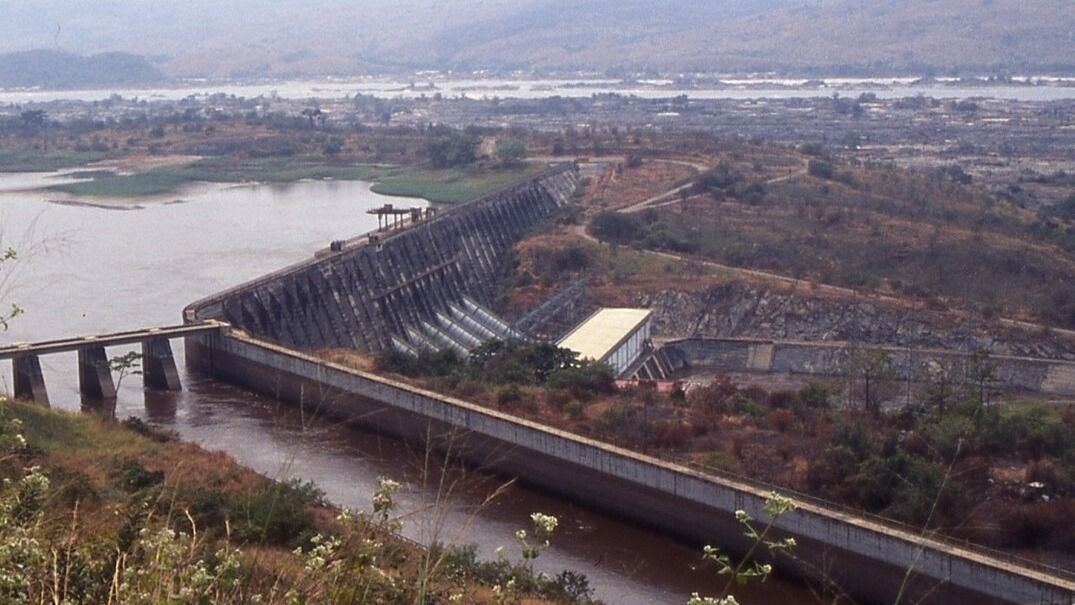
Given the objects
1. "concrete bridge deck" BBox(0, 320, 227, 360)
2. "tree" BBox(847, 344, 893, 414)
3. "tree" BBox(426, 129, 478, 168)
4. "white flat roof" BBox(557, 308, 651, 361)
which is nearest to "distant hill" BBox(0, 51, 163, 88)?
"tree" BBox(426, 129, 478, 168)

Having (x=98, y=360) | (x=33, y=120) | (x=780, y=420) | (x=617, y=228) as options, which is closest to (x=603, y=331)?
(x=780, y=420)

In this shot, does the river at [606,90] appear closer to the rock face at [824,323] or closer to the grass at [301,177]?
the grass at [301,177]

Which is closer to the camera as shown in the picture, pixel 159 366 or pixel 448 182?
pixel 159 366

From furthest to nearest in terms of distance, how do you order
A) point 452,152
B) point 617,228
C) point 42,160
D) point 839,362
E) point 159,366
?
point 42,160 → point 452,152 → point 617,228 → point 839,362 → point 159,366

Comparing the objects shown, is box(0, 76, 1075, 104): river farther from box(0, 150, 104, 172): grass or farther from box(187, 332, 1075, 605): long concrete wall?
box(187, 332, 1075, 605): long concrete wall

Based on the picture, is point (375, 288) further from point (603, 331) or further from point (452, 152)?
point (452, 152)

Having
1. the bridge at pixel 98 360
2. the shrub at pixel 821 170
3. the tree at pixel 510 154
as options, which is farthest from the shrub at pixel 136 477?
the shrub at pixel 821 170
